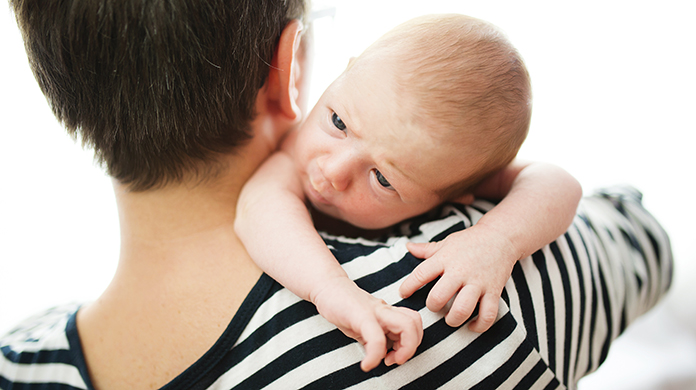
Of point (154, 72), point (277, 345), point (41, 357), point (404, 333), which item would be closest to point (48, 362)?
point (41, 357)

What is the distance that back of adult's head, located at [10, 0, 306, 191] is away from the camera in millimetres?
652

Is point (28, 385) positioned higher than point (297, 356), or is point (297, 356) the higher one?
point (297, 356)

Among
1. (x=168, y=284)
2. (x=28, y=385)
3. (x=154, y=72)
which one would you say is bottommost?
(x=28, y=385)

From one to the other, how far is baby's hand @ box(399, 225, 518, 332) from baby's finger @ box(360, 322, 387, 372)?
4.4 inches

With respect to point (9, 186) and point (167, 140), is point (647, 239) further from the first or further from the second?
point (9, 186)

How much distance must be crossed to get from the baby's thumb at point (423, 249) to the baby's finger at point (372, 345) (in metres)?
0.18

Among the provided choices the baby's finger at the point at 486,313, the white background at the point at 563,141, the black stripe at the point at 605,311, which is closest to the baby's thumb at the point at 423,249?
the baby's finger at the point at 486,313

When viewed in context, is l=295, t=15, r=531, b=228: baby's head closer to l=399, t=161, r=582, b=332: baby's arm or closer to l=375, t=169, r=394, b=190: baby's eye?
l=375, t=169, r=394, b=190: baby's eye

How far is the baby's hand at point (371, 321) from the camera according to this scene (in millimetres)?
587

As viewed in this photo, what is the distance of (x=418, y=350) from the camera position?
26.0 inches

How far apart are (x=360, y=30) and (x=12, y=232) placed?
4.95 feet

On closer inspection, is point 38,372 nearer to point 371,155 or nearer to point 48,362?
point 48,362

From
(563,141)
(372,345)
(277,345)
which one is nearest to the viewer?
(372,345)

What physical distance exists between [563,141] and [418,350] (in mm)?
1545
